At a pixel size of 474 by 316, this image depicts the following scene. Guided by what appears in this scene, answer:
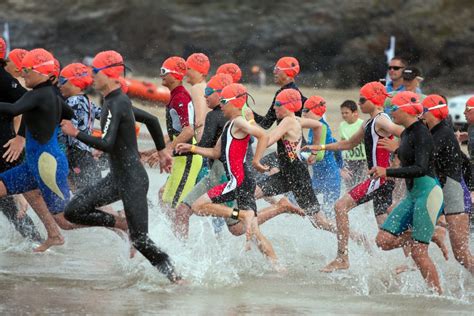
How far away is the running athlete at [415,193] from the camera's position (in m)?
8.67

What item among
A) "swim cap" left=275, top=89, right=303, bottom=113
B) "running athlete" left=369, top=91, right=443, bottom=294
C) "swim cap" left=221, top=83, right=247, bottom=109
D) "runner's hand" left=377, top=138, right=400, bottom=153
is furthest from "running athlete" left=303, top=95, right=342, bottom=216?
"running athlete" left=369, top=91, right=443, bottom=294

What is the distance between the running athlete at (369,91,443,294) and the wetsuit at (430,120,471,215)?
330mm

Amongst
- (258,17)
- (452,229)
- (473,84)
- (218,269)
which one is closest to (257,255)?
(218,269)

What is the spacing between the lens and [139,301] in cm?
841

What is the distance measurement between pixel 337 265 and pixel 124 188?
2.31 m

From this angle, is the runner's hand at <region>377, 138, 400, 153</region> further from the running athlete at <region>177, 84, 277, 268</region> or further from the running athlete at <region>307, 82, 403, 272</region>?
the running athlete at <region>177, 84, 277, 268</region>

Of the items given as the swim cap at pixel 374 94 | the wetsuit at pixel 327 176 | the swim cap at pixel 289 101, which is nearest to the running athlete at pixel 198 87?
the swim cap at pixel 289 101


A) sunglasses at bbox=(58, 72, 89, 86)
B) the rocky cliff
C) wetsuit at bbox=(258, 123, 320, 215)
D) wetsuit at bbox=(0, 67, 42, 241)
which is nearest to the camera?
wetsuit at bbox=(0, 67, 42, 241)

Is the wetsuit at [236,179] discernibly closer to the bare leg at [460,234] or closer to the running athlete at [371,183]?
the running athlete at [371,183]

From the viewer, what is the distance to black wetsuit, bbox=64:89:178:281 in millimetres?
8648

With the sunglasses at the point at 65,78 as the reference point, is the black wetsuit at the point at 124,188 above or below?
below

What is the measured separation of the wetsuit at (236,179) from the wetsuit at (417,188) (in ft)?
4.53

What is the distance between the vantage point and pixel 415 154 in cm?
869

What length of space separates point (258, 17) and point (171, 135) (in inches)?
1108
